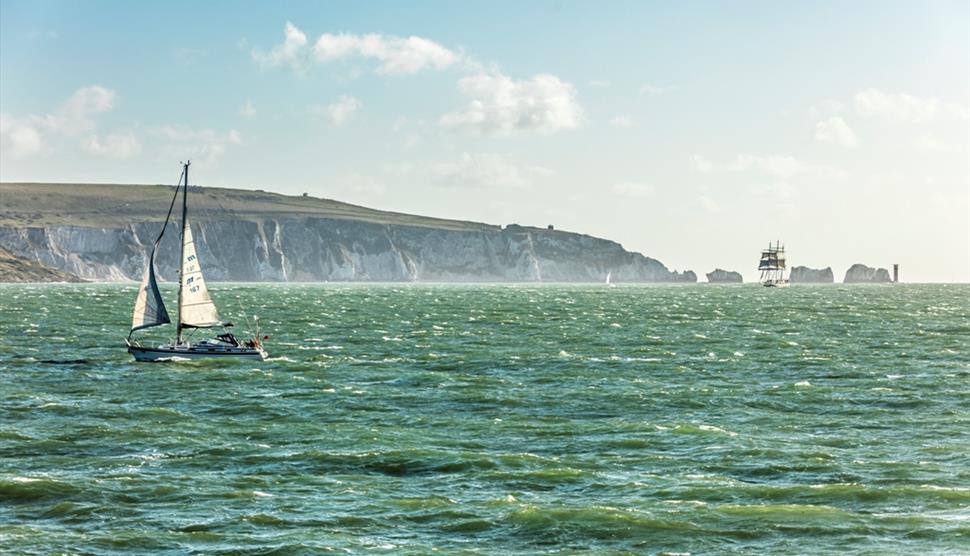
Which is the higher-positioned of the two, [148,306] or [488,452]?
[148,306]

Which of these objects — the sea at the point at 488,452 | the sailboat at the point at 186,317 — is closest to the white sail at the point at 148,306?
the sailboat at the point at 186,317

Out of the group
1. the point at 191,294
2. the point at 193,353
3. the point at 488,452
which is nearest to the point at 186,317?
the point at 191,294

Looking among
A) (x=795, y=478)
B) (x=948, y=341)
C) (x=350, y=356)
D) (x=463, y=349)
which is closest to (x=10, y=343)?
(x=350, y=356)

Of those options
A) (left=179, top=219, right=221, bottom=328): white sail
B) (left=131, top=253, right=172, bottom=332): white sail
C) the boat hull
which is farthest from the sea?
(left=179, top=219, right=221, bottom=328): white sail

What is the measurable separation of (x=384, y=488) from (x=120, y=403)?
20.5 metres

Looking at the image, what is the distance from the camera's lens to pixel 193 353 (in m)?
65.8

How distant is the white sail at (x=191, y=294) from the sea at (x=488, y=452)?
14.3 feet

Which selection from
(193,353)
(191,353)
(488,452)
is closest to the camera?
(488,452)

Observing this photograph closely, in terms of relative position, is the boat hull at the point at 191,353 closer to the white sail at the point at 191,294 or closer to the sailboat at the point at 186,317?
the sailboat at the point at 186,317

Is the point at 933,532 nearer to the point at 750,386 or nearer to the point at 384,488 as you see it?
the point at 384,488

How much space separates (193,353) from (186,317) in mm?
3623

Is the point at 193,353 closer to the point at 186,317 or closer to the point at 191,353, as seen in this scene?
the point at 191,353

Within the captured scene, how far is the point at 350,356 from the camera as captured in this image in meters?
69.4

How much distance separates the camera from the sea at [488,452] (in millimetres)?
26266
